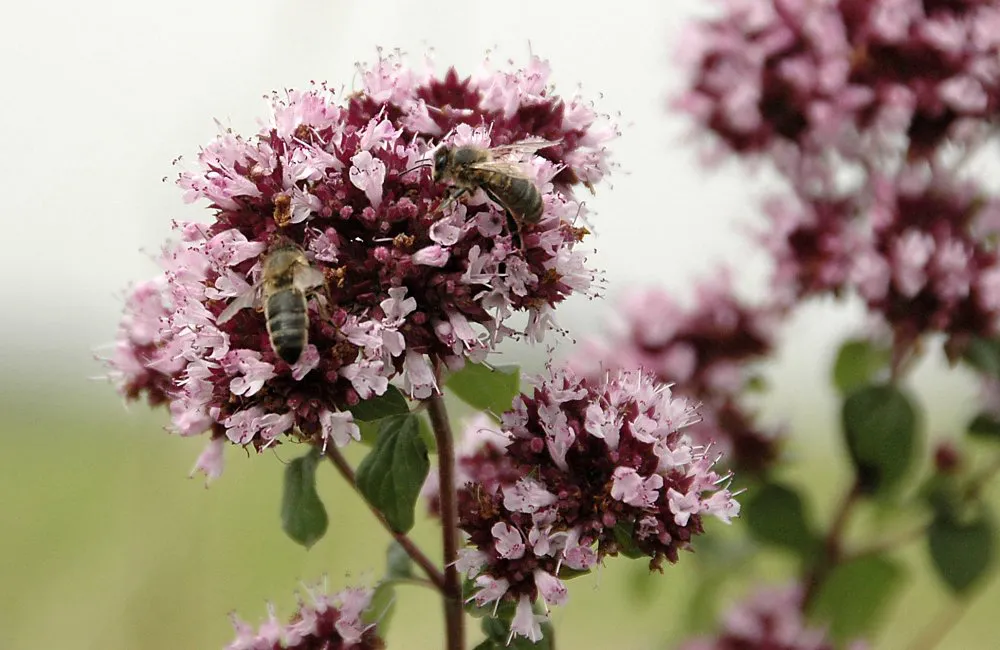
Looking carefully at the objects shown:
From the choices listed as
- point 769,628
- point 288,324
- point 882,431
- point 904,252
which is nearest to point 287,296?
point 288,324

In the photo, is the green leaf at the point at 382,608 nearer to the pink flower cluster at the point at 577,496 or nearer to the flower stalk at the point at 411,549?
the flower stalk at the point at 411,549

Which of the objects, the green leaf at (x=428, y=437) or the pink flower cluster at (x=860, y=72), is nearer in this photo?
the green leaf at (x=428, y=437)

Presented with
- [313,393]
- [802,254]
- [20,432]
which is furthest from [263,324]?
[20,432]

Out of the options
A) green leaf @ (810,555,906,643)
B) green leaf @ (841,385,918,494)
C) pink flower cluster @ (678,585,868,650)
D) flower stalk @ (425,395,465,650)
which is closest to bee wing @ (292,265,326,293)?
flower stalk @ (425,395,465,650)

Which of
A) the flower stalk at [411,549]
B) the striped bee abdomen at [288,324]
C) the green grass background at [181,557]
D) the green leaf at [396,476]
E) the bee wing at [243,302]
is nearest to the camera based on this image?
the striped bee abdomen at [288,324]

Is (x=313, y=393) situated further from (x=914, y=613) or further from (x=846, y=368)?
(x=914, y=613)

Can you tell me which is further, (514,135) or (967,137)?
(967,137)

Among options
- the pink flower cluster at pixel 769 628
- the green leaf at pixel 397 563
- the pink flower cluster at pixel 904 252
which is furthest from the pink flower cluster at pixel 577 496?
the pink flower cluster at pixel 769 628
